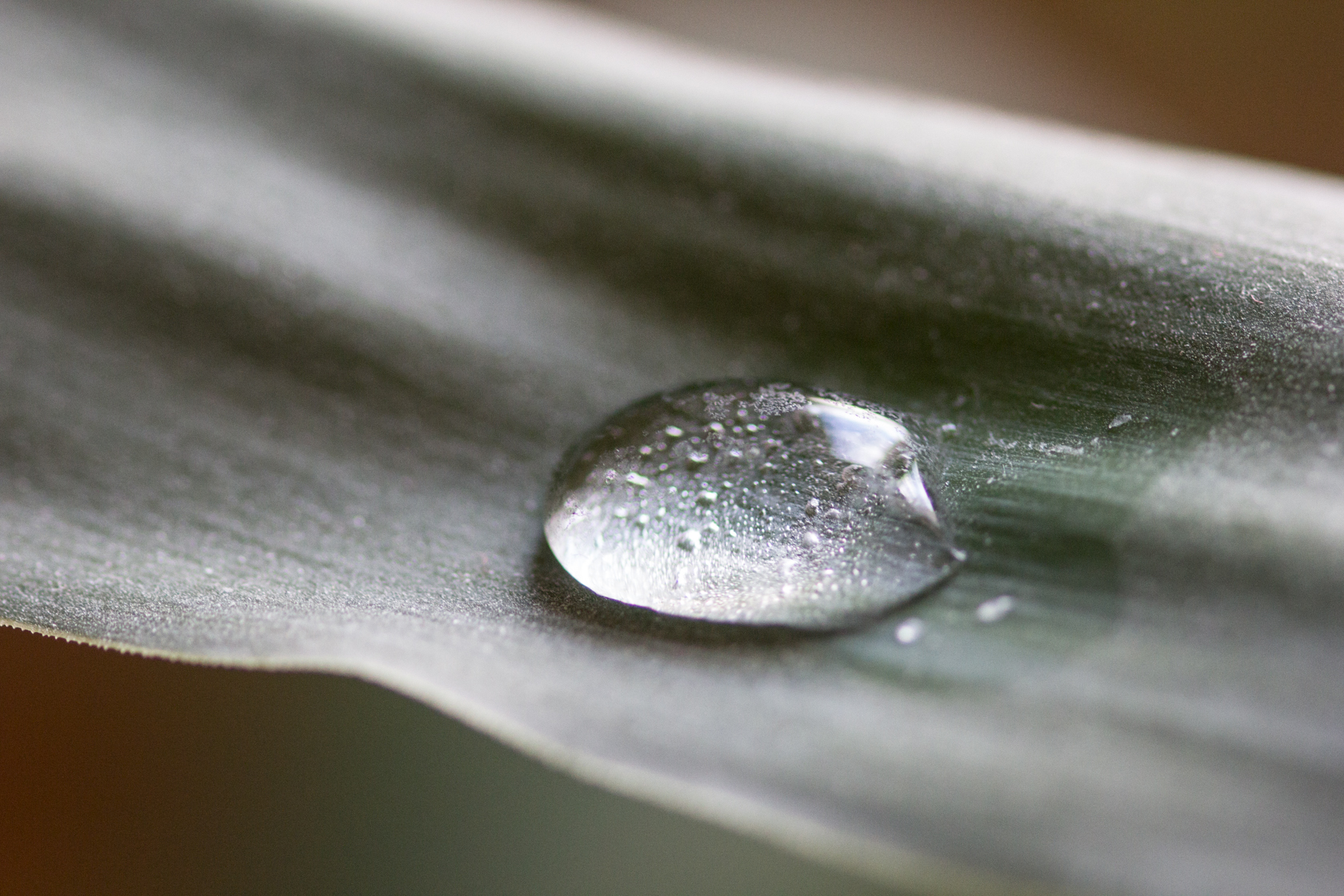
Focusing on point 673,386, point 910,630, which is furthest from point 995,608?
point 673,386

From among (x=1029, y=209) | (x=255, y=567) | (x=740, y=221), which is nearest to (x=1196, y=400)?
(x=1029, y=209)

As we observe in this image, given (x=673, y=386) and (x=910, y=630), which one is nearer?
(x=910, y=630)

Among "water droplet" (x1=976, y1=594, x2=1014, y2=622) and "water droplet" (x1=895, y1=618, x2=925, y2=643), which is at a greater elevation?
"water droplet" (x1=976, y1=594, x2=1014, y2=622)

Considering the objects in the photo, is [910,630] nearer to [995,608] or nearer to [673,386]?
[995,608]

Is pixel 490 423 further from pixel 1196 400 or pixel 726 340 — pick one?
pixel 1196 400
